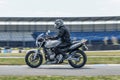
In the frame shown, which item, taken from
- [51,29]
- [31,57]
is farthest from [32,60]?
[51,29]

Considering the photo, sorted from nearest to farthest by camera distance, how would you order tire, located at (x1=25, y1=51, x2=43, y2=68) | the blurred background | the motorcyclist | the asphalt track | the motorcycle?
the asphalt track, the motorcycle, the motorcyclist, tire, located at (x1=25, y1=51, x2=43, y2=68), the blurred background

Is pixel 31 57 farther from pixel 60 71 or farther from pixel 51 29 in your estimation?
pixel 51 29

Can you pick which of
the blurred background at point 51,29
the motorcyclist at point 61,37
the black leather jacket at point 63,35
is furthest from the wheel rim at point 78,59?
the blurred background at point 51,29

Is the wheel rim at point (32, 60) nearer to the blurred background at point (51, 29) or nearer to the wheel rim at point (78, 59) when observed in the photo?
the wheel rim at point (78, 59)

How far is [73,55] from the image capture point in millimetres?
11320

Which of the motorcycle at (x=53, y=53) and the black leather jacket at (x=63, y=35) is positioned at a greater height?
the black leather jacket at (x=63, y=35)

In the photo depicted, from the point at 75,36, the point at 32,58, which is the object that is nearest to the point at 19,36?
the point at 75,36

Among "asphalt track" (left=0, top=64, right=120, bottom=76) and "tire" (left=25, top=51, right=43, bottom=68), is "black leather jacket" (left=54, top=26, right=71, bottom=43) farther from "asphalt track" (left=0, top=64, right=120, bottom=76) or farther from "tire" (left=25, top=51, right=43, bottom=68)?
"asphalt track" (left=0, top=64, right=120, bottom=76)

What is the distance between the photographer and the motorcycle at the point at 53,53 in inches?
444

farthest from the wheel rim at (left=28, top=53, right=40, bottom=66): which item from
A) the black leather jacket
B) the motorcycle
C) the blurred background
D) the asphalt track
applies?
the blurred background

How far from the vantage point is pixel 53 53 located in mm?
11602

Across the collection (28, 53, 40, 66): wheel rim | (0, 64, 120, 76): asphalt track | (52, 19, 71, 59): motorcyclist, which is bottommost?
(0, 64, 120, 76): asphalt track

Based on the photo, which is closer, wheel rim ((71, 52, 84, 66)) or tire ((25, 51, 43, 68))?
wheel rim ((71, 52, 84, 66))

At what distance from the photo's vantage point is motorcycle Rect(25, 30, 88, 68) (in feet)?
37.0
